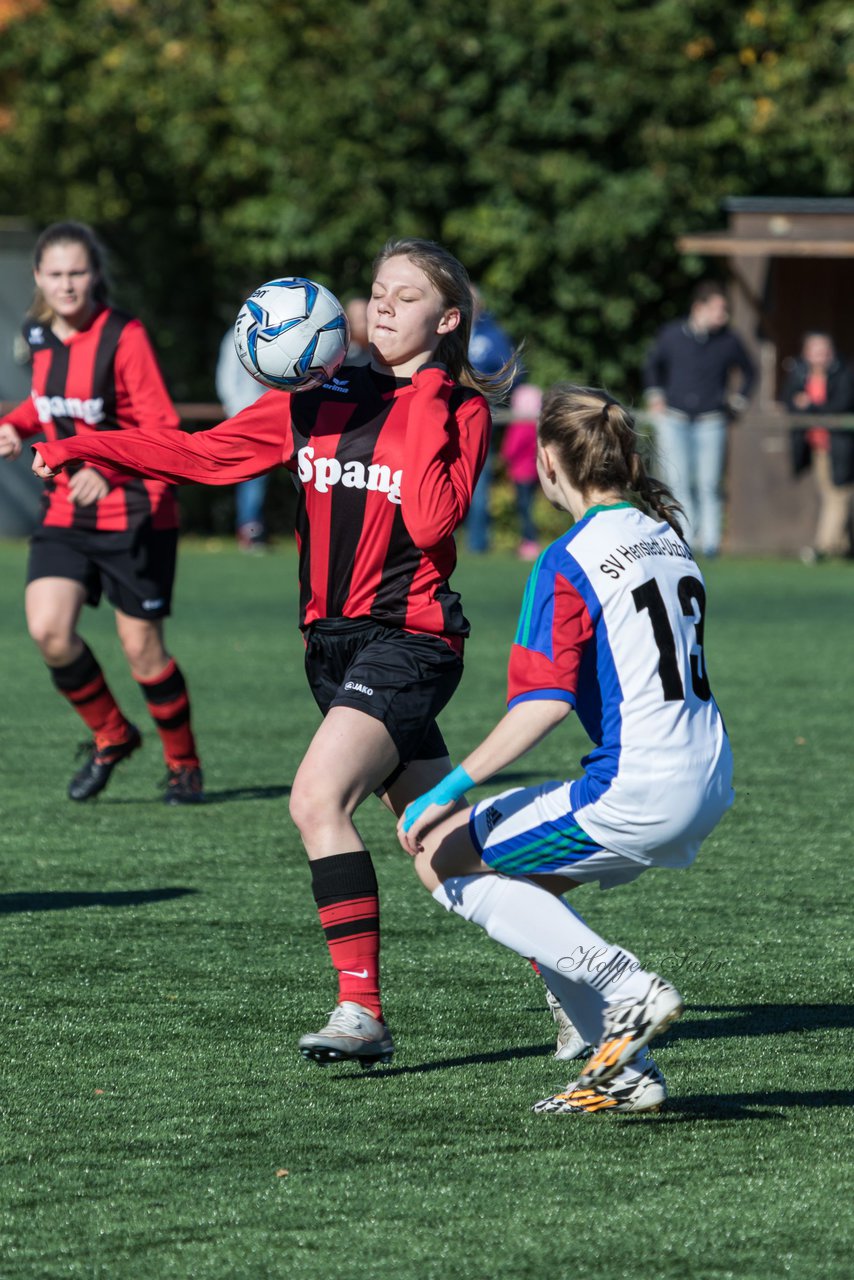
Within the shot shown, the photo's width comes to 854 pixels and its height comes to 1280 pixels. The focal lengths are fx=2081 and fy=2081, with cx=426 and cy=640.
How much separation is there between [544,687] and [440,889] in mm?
484

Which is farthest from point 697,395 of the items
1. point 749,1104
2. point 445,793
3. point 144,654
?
point 445,793

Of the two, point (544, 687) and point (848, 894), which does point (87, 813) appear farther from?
point (544, 687)

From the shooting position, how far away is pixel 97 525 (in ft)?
24.0

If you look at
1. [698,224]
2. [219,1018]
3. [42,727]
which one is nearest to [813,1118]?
[219,1018]

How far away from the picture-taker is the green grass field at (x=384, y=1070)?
11.0 feet

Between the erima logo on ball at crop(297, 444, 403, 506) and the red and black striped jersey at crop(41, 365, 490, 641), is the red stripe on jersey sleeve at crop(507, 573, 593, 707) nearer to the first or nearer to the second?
the red and black striped jersey at crop(41, 365, 490, 641)

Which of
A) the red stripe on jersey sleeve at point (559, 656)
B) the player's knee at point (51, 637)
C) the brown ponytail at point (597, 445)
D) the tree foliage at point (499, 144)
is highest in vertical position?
the tree foliage at point (499, 144)

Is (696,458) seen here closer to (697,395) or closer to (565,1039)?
(697,395)

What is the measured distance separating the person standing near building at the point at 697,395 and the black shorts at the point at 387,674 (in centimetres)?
1286

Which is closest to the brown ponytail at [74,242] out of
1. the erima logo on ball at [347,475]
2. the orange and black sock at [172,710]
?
the orange and black sock at [172,710]

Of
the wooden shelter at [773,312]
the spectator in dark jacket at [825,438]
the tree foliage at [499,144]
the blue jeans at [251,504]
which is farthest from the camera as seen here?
→ the tree foliage at [499,144]

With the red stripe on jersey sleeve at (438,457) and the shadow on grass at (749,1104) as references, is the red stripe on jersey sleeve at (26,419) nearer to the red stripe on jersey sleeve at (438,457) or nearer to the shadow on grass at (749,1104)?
the red stripe on jersey sleeve at (438,457)

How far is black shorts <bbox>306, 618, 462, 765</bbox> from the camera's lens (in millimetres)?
4328

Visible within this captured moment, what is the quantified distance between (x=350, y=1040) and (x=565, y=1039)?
0.52m
